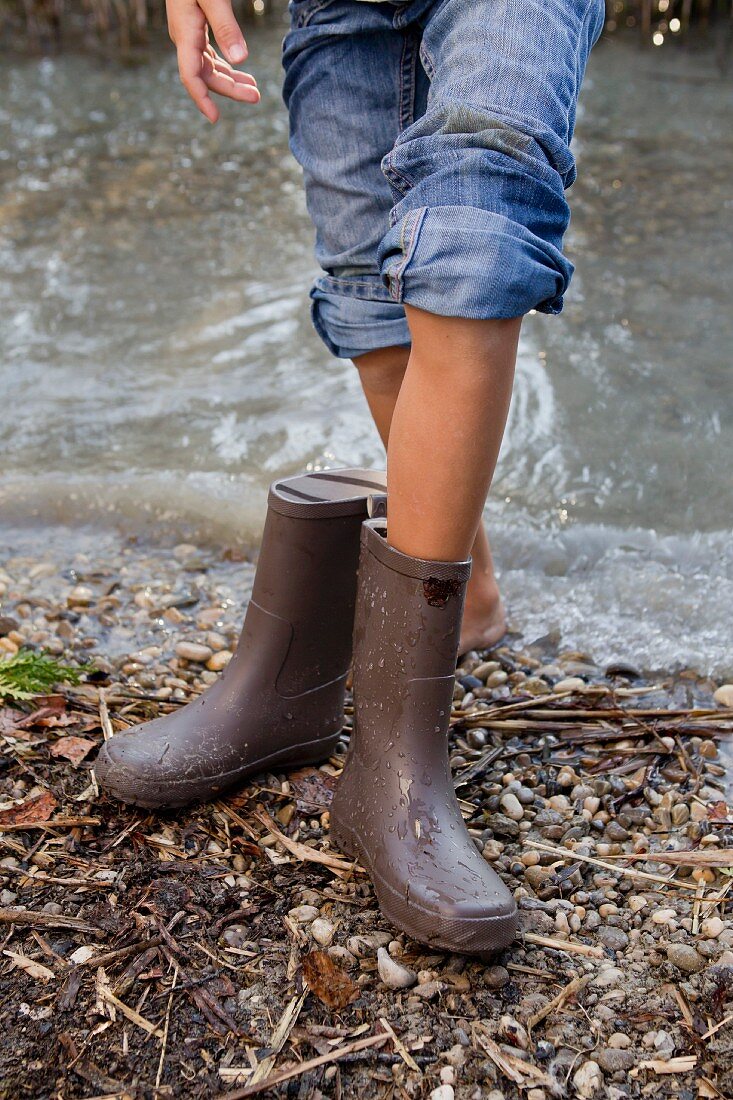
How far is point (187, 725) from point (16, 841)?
298 mm

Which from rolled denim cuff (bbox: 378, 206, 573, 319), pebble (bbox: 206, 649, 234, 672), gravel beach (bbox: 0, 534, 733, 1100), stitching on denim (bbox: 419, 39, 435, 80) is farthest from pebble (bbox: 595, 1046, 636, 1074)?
stitching on denim (bbox: 419, 39, 435, 80)

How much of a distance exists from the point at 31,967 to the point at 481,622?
116cm

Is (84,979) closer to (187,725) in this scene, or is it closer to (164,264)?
(187,725)

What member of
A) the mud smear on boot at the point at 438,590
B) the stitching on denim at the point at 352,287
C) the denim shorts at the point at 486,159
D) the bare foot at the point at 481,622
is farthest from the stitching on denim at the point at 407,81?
the bare foot at the point at 481,622

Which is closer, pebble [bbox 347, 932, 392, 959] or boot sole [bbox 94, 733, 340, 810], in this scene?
pebble [bbox 347, 932, 392, 959]

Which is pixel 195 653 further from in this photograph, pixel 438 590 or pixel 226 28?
pixel 226 28

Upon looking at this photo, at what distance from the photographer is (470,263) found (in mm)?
1182

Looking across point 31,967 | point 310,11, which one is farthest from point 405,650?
point 310,11

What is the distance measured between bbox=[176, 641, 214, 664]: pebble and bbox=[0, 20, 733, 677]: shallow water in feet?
1.82

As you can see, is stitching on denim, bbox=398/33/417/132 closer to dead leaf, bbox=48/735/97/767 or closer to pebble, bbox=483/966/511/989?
dead leaf, bbox=48/735/97/767

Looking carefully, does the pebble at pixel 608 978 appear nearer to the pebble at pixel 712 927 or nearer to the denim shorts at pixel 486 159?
the pebble at pixel 712 927

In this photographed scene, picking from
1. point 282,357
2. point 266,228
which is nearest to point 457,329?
point 282,357

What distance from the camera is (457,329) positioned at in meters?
1.23

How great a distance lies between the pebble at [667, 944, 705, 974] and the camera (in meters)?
1.30
